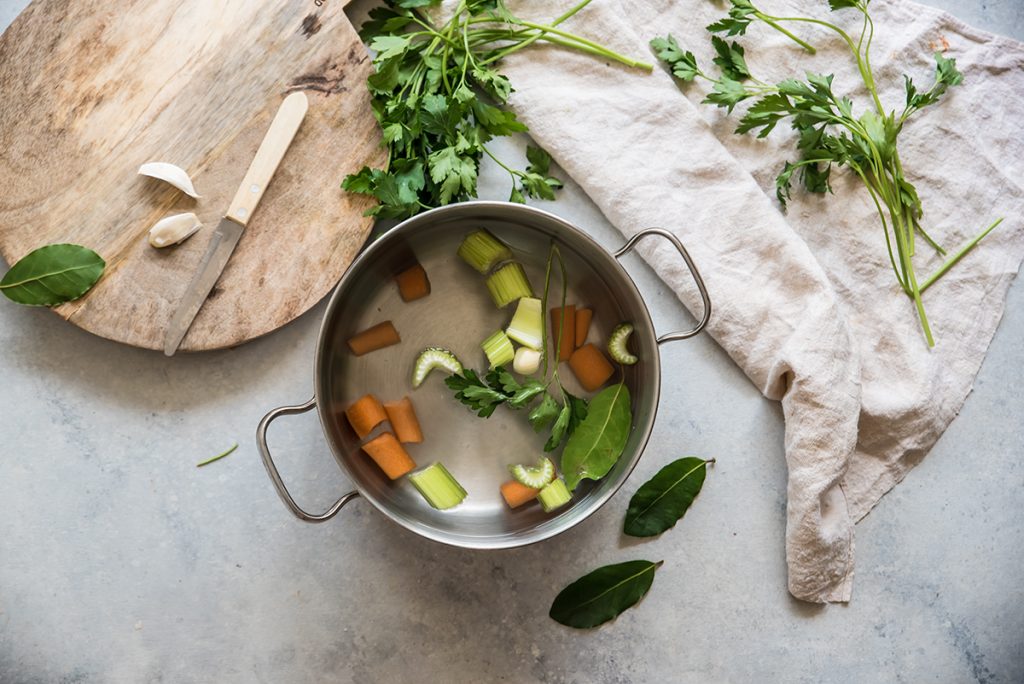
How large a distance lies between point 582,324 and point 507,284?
203mm

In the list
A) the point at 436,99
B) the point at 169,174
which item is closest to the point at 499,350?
the point at 436,99

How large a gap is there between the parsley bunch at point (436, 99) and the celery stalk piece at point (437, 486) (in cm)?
58

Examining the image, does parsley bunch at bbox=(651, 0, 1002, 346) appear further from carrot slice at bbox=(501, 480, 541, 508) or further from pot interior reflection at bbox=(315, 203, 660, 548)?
carrot slice at bbox=(501, 480, 541, 508)

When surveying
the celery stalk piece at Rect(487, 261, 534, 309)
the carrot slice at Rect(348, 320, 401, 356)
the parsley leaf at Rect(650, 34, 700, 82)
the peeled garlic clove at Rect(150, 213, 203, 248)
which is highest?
the peeled garlic clove at Rect(150, 213, 203, 248)

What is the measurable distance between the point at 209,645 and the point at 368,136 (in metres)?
1.23

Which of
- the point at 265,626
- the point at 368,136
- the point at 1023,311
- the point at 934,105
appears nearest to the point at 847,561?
the point at 1023,311

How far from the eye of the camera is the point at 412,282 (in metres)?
1.81

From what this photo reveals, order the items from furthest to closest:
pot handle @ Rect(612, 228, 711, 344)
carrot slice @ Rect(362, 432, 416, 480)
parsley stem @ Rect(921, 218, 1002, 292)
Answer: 1. parsley stem @ Rect(921, 218, 1002, 292)
2. carrot slice @ Rect(362, 432, 416, 480)
3. pot handle @ Rect(612, 228, 711, 344)

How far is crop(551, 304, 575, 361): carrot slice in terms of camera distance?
6.02 ft

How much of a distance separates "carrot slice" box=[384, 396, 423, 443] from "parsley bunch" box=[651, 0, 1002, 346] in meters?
1.00

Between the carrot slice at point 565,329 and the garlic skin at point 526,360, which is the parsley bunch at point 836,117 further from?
the garlic skin at point 526,360

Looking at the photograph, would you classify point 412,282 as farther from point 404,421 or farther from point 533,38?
point 533,38

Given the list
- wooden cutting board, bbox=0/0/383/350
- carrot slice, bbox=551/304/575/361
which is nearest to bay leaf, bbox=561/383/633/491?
carrot slice, bbox=551/304/575/361

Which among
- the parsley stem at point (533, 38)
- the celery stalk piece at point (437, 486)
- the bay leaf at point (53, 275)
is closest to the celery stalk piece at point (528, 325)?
the celery stalk piece at point (437, 486)
